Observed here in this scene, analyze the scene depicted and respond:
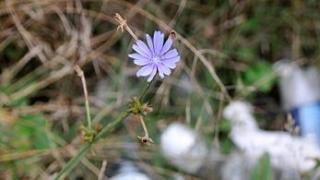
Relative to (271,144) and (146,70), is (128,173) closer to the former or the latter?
(271,144)

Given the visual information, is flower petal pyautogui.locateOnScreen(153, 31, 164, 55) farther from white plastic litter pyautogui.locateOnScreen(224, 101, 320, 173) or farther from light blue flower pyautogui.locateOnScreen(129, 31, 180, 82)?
white plastic litter pyautogui.locateOnScreen(224, 101, 320, 173)

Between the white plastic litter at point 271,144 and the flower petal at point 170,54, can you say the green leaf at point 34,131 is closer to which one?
the white plastic litter at point 271,144

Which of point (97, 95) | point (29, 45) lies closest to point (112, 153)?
point (97, 95)

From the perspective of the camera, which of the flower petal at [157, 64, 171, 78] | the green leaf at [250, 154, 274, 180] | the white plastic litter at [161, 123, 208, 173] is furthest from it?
the white plastic litter at [161, 123, 208, 173]

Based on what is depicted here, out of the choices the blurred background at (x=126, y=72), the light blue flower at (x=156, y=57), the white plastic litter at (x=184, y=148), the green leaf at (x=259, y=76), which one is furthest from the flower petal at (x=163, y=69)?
the green leaf at (x=259, y=76)

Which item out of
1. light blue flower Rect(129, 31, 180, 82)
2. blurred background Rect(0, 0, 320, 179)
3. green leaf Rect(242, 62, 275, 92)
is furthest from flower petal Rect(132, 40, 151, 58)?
green leaf Rect(242, 62, 275, 92)

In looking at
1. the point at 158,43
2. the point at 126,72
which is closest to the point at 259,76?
the point at 126,72

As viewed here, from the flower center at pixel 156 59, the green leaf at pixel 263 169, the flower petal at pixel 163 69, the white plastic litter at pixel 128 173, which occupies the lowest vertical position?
the flower petal at pixel 163 69

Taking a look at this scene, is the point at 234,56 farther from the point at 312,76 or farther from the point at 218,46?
the point at 312,76
